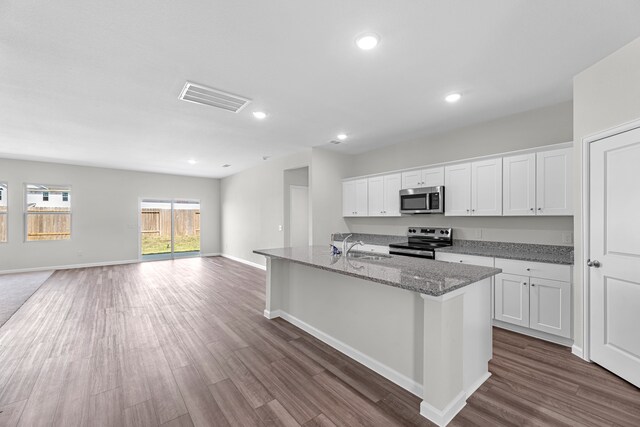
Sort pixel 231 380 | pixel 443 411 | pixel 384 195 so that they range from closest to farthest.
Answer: pixel 443 411, pixel 231 380, pixel 384 195

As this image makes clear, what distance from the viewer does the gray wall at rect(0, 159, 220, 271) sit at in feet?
21.6

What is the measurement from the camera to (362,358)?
2.50m

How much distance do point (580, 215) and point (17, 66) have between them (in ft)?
17.7

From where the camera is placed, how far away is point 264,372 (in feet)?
7.82

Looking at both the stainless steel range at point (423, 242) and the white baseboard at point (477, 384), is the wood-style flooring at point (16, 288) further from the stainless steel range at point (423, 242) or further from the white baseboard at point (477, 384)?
the stainless steel range at point (423, 242)

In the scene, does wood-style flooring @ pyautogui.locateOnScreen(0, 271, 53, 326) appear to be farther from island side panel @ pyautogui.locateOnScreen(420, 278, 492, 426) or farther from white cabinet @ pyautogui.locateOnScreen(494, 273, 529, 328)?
white cabinet @ pyautogui.locateOnScreen(494, 273, 529, 328)

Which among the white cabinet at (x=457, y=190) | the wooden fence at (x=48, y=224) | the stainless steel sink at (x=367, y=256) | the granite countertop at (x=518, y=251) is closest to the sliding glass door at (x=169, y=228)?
the wooden fence at (x=48, y=224)

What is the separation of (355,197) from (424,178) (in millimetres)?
1562

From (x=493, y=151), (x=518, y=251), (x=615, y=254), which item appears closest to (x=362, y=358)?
(x=615, y=254)

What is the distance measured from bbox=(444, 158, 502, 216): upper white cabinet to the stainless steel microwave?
0.12m

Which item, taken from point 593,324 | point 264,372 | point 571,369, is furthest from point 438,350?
point 593,324

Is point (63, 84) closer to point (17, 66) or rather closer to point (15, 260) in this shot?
point (17, 66)

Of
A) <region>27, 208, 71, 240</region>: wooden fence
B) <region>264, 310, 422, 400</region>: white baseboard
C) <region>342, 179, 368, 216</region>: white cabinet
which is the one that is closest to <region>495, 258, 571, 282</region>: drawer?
<region>264, 310, 422, 400</region>: white baseboard

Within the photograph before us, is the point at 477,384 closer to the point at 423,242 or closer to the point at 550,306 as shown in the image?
the point at 550,306
